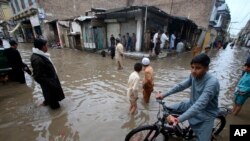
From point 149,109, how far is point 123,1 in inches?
1123

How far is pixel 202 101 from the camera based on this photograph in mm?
1961

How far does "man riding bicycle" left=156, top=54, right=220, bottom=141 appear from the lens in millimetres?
1924

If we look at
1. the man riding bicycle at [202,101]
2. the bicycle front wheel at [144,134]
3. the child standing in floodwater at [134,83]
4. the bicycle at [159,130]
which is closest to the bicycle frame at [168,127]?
the bicycle at [159,130]

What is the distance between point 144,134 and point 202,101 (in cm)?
118

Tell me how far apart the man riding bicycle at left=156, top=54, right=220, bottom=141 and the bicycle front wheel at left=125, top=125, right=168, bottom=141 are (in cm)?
56

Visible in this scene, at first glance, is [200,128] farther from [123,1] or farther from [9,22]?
[9,22]

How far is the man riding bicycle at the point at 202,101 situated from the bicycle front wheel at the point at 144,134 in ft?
1.83

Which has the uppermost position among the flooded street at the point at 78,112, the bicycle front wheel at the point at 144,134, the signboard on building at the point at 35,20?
the signboard on building at the point at 35,20

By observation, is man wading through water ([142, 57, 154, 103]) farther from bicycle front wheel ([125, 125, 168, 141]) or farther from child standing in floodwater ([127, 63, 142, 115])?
bicycle front wheel ([125, 125, 168, 141])

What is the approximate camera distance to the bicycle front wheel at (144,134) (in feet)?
7.95

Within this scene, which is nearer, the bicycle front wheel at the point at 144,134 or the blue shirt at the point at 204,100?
the blue shirt at the point at 204,100

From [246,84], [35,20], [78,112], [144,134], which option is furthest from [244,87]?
[35,20]

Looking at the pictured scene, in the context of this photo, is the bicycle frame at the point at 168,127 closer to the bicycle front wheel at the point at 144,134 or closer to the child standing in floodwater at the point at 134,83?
the bicycle front wheel at the point at 144,134

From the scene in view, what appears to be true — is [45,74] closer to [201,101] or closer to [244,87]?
[201,101]
